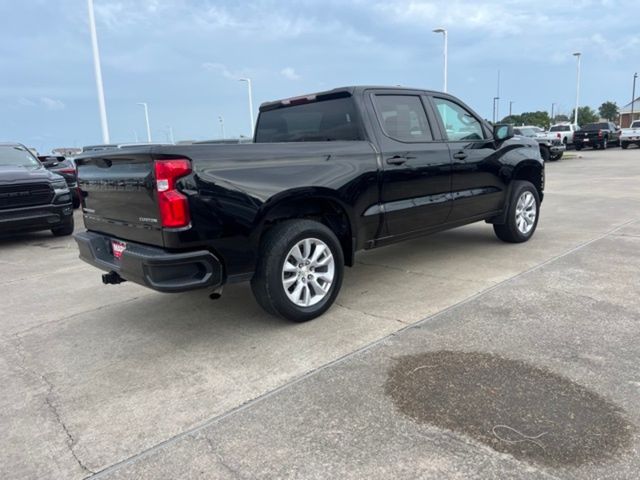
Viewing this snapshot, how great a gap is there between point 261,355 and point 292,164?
1.44 meters

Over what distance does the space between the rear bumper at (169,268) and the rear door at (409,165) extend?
1.82 metres

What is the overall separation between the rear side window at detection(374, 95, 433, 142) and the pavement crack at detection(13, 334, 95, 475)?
3.37 m

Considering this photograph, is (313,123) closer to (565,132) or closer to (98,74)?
(98,74)

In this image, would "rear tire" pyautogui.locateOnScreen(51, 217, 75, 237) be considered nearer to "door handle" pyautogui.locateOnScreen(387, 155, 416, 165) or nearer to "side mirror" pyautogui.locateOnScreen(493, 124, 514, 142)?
"door handle" pyautogui.locateOnScreen(387, 155, 416, 165)

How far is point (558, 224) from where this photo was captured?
7.95 m

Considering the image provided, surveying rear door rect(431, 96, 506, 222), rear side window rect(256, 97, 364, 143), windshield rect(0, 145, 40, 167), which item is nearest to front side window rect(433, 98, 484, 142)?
rear door rect(431, 96, 506, 222)

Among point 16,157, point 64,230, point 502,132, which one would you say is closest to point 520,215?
point 502,132

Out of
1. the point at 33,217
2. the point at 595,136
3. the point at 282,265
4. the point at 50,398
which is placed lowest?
the point at 50,398

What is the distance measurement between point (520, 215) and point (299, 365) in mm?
4268

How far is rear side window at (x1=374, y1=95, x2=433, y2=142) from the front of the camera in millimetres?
4793

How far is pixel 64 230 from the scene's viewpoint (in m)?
9.07

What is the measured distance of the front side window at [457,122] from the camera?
5.44 metres

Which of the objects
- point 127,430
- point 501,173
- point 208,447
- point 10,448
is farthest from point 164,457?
point 501,173

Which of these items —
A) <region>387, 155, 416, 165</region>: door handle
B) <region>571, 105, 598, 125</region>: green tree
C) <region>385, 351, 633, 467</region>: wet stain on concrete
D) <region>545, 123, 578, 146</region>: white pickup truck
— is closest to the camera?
<region>385, 351, 633, 467</region>: wet stain on concrete
